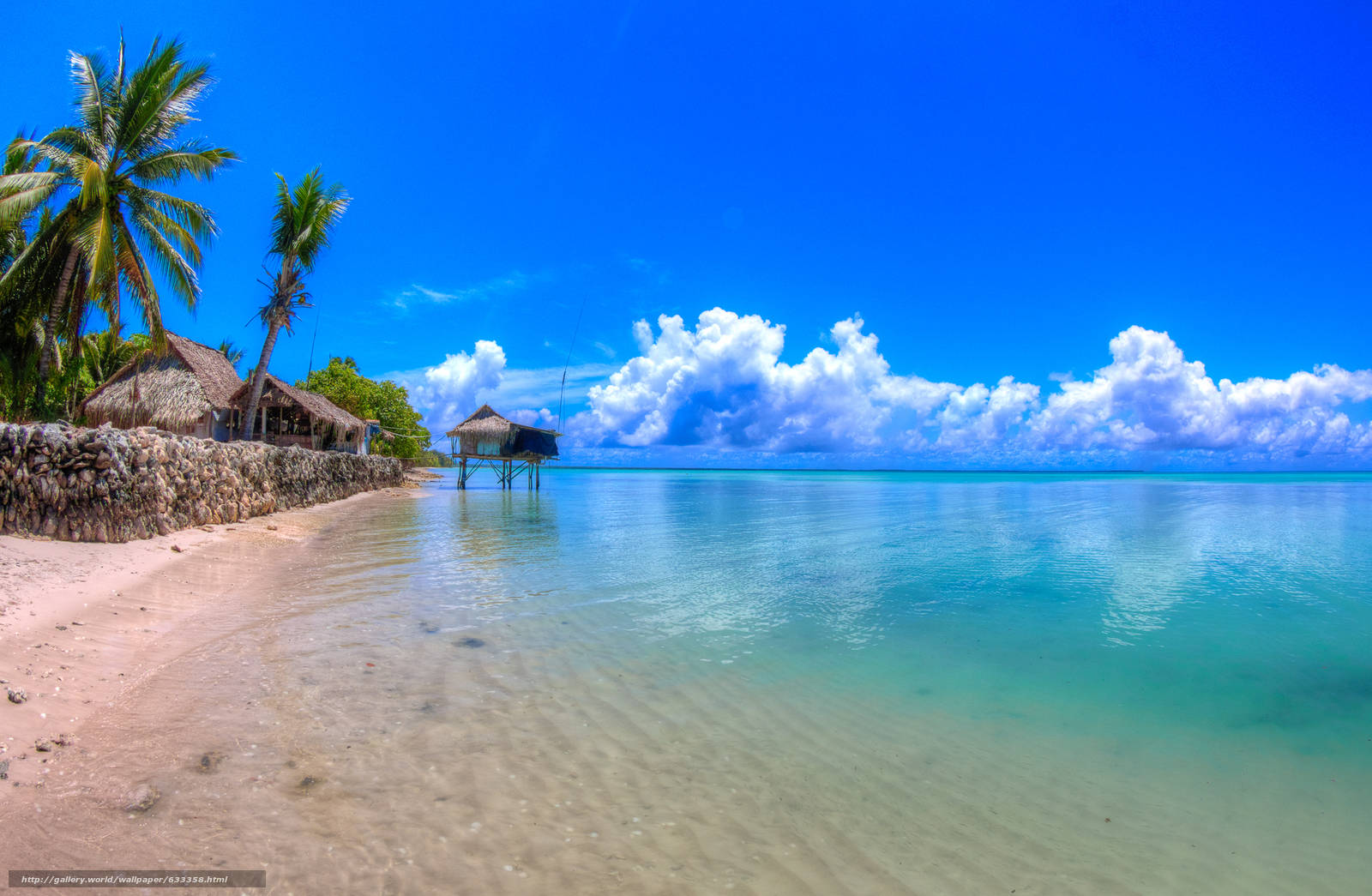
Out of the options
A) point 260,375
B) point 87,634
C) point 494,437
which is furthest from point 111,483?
point 494,437

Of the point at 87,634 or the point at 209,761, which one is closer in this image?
the point at 209,761

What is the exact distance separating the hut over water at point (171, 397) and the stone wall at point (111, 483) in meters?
11.3

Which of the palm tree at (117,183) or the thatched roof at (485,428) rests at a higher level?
the palm tree at (117,183)

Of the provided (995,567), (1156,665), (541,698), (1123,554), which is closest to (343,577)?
Result: (541,698)

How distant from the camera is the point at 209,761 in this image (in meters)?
3.46

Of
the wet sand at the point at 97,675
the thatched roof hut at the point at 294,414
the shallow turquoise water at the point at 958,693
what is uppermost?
the thatched roof hut at the point at 294,414

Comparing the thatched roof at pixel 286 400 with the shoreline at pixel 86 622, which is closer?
the shoreline at pixel 86 622

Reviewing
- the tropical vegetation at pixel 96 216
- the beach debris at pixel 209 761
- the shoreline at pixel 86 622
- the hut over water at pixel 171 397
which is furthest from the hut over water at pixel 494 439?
the beach debris at pixel 209 761

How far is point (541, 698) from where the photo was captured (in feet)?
15.3

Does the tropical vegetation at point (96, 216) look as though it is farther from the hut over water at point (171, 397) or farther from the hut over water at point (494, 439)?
the hut over water at point (494, 439)

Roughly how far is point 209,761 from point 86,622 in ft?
11.3

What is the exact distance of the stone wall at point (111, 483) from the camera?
8.36 metres

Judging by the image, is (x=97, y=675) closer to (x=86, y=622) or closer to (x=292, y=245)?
(x=86, y=622)

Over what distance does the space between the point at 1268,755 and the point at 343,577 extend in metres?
9.73
